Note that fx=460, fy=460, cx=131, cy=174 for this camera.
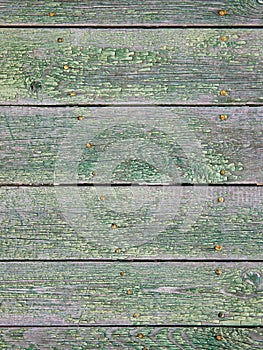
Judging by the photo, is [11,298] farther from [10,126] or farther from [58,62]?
[58,62]

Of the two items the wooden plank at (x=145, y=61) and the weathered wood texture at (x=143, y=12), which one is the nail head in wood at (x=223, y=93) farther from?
the weathered wood texture at (x=143, y=12)

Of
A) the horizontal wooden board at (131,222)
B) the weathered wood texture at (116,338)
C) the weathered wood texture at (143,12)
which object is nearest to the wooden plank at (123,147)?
the horizontal wooden board at (131,222)

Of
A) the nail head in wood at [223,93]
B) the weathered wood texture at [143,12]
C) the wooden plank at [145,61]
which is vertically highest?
the weathered wood texture at [143,12]

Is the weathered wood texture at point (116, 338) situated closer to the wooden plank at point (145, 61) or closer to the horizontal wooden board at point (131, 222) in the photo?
the horizontal wooden board at point (131, 222)

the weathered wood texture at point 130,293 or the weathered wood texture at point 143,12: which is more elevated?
the weathered wood texture at point 143,12

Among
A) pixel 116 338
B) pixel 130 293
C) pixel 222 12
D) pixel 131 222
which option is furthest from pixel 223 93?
pixel 116 338

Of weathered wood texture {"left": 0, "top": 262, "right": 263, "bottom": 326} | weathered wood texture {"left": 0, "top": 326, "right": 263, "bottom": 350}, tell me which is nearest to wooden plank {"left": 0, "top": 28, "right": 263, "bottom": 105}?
weathered wood texture {"left": 0, "top": 262, "right": 263, "bottom": 326}

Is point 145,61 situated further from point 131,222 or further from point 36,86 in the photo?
point 131,222

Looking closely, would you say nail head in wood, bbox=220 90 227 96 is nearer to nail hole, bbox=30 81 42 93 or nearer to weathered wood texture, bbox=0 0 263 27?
weathered wood texture, bbox=0 0 263 27
